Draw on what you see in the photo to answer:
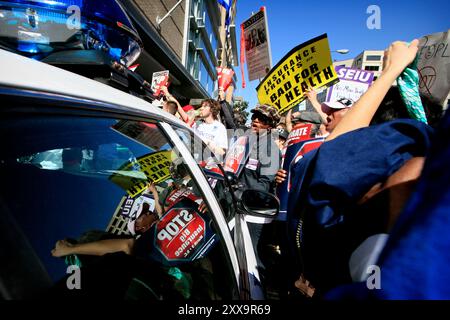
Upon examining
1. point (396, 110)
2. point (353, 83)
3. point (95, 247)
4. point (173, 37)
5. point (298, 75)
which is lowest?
point (95, 247)

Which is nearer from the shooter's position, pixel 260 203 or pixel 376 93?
pixel 376 93

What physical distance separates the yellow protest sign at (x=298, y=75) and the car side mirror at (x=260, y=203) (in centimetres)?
169

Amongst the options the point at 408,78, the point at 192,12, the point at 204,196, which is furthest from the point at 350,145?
the point at 192,12

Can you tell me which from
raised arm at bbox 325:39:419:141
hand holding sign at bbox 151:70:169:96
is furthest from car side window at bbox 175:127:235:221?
hand holding sign at bbox 151:70:169:96

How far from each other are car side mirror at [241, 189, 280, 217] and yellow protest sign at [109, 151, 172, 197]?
0.76m

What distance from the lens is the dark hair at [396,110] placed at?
94 centimetres

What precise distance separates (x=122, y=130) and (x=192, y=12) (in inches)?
567

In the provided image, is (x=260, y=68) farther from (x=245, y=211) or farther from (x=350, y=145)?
(x=350, y=145)

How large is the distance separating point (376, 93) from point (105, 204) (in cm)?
104

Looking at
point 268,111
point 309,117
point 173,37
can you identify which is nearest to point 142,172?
point 268,111

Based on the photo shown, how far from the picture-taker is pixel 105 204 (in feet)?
2.83

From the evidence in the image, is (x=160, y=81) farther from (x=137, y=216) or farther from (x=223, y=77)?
(x=137, y=216)

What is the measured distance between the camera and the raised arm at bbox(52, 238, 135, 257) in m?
0.65

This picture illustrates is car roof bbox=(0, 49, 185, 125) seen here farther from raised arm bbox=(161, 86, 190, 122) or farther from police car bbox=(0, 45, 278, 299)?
raised arm bbox=(161, 86, 190, 122)
